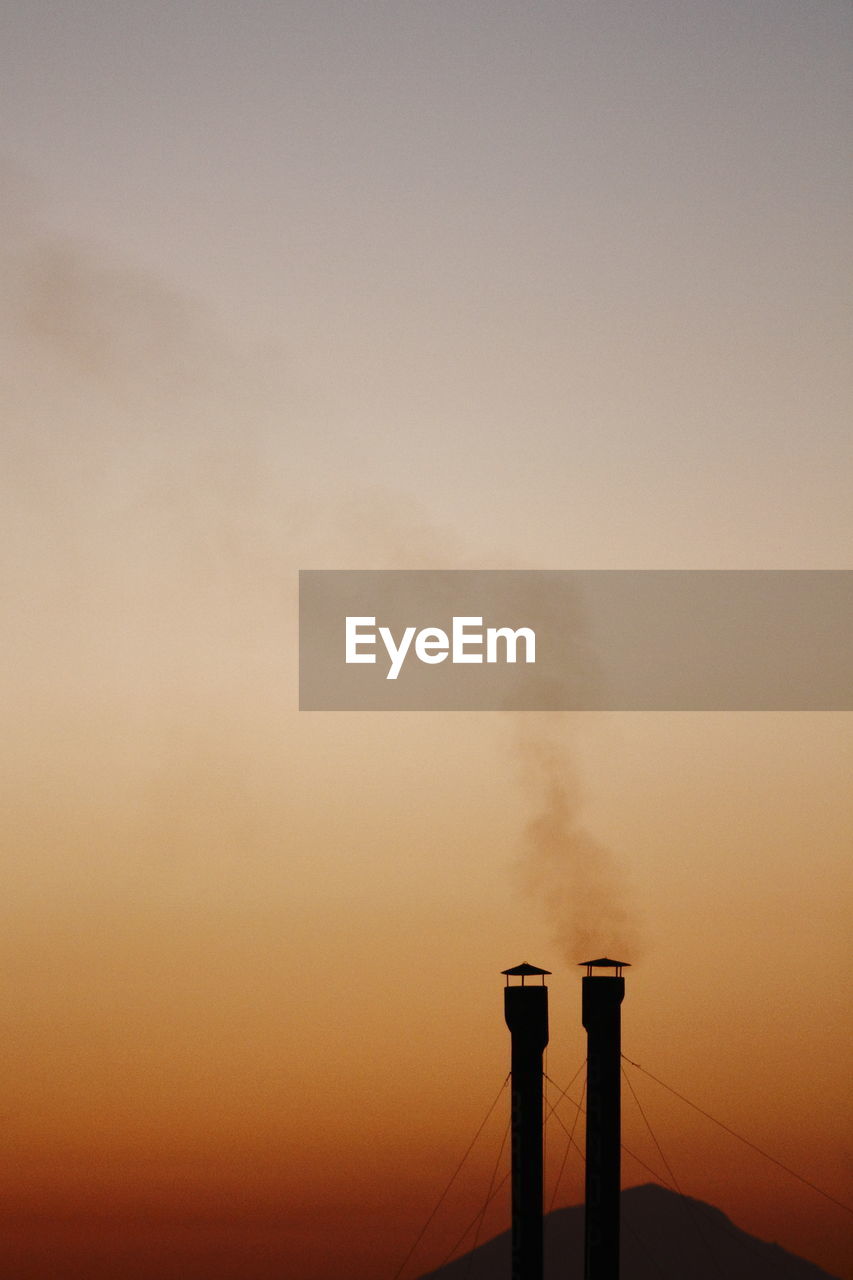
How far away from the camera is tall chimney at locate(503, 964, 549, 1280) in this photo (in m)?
42.6

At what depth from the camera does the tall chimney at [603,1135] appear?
42.2 metres

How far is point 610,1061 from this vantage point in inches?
1681

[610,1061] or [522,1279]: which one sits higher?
[610,1061]

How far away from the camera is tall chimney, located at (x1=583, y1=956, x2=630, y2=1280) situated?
42.2m

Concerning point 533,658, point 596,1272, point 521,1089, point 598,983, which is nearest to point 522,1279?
point 596,1272

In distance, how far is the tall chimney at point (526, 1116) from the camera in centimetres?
4262

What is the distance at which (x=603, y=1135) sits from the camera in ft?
140

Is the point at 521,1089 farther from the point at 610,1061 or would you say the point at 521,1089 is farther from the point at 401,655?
the point at 401,655

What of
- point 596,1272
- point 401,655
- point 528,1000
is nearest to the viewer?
point 401,655

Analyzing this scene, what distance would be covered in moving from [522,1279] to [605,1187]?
124 inches

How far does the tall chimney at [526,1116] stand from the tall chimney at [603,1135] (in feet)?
4.49

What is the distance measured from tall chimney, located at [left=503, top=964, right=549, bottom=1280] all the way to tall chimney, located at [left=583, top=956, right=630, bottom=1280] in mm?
1367

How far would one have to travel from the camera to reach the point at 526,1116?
142ft

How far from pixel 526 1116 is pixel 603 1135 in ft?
6.74
